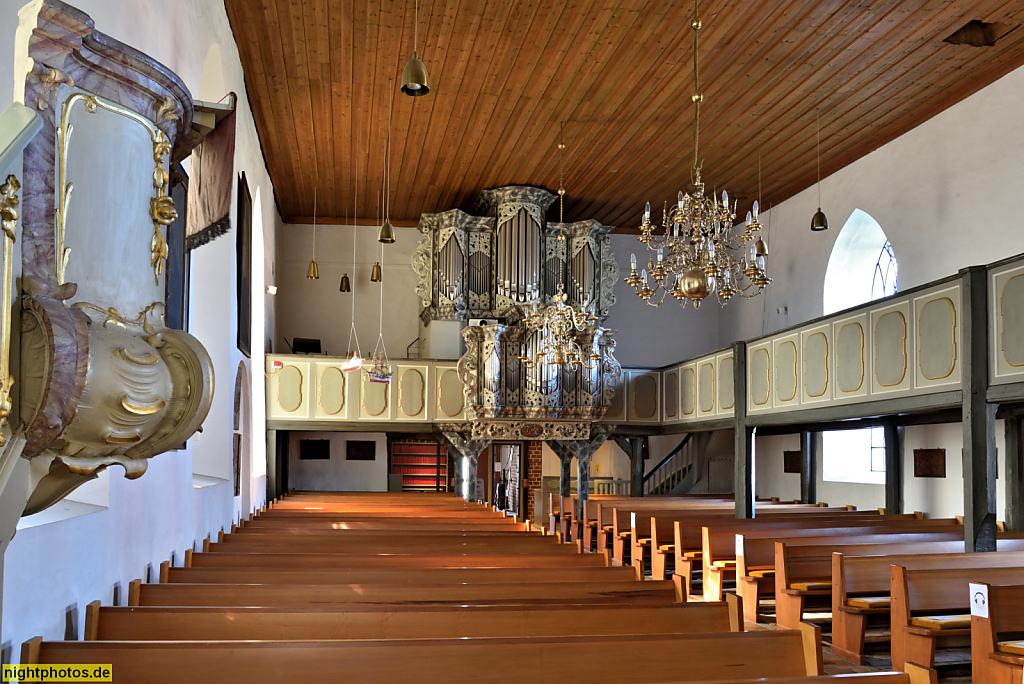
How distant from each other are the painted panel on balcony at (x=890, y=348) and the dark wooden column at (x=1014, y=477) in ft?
7.21

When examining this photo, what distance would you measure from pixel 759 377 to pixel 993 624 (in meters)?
8.12

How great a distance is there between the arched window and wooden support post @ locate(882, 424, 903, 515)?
0.91 m

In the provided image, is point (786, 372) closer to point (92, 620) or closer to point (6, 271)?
point (92, 620)

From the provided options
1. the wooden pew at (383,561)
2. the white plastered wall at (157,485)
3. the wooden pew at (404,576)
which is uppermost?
the white plastered wall at (157,485)

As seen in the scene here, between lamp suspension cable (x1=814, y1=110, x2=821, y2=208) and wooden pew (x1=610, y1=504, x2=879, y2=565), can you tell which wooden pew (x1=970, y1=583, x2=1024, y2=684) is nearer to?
wooden pew (x1=610, y1=504, x2=879, y2=565)

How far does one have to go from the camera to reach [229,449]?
351 inches

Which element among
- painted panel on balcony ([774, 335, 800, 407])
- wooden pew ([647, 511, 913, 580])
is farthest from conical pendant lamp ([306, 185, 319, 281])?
painted panel on balcony ([774, 335, 800, 407])

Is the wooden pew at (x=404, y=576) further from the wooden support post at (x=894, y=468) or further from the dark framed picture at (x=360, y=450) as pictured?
the dark framed picture at (x=360, y=450)

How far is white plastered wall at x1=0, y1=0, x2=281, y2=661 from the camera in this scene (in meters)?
3.41

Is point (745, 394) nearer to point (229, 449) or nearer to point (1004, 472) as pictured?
point (1004, 472)

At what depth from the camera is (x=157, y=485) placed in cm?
573

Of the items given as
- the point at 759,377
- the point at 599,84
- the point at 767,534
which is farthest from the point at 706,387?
the point at 599,84

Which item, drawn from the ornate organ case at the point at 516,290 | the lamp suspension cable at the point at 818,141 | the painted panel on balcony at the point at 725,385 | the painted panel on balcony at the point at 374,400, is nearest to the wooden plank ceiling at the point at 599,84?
the lamp suspension cable at the point at 818,141

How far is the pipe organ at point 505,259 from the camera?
1634 centimetres
